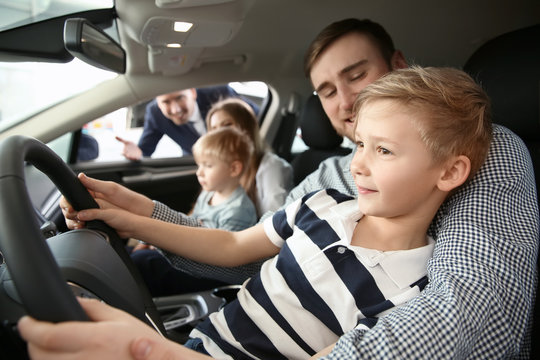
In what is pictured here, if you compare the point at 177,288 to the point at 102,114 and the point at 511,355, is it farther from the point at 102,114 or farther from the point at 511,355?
the point at 511,355

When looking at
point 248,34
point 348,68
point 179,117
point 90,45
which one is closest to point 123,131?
point 179,117

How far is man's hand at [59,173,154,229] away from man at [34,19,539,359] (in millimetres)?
479

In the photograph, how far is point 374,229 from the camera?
1.11 metres

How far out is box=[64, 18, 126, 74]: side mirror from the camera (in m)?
1.29

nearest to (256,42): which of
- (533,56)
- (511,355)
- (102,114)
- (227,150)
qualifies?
(227,150)

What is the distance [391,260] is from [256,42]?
1540 mm

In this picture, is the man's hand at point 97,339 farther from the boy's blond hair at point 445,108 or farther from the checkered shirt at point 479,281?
the boy's blond hair at point 445,108

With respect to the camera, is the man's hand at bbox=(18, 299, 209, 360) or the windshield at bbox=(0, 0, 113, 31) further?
the windshield at bbox=(0, 0, 113, 31)

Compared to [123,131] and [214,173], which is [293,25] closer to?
[214,173]

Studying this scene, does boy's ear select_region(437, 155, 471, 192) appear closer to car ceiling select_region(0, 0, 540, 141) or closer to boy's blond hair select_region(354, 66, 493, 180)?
boy's blond hair select_region(354, 66, 493, 180)

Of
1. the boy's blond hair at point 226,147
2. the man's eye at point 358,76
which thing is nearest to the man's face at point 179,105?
the boy's blond hair at point 226,147

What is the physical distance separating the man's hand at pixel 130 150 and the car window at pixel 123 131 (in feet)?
0.13

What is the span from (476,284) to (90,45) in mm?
1299

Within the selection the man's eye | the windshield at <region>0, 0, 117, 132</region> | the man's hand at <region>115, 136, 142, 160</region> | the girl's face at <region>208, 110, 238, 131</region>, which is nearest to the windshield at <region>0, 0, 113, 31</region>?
the windshield at <region>0, 0, 117, 132</region>
